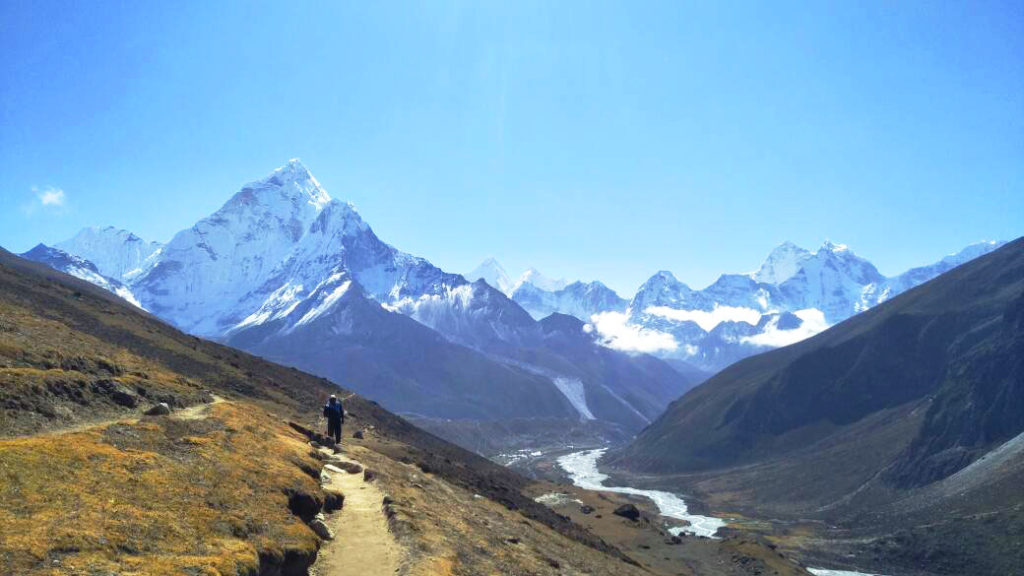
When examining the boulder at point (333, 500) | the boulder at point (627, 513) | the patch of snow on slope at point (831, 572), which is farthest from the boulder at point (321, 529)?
the patch of snow on slope at point (831, 572)

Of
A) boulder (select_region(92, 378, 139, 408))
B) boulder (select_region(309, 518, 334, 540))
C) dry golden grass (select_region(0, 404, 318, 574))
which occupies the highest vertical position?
boulder (select_region(92, 378, 139, 408))

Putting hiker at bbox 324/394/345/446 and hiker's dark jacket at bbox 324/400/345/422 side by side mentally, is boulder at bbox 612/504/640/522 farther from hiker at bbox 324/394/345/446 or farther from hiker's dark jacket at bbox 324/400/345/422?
hiker's dark jacket at bbox 324/400/345/422

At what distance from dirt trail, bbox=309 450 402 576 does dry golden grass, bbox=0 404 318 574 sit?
1.44m

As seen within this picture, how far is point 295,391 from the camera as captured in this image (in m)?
117

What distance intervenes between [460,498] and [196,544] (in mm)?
35046

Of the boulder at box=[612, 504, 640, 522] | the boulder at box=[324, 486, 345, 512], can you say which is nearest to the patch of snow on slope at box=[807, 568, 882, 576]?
the boulder at box=[612, 504, 640, 522]

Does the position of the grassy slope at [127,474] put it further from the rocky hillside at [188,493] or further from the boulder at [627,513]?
the boulder at [627,513]

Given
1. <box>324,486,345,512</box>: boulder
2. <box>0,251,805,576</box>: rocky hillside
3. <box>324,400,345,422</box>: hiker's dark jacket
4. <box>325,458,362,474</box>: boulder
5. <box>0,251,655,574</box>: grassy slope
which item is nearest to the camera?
<box>0,251,655,574</box>: grassy slope

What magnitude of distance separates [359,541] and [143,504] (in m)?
9.90

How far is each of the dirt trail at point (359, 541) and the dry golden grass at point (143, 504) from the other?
1440 mm

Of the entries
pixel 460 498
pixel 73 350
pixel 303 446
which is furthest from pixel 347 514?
pixel 73 350

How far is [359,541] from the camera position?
31422 mm

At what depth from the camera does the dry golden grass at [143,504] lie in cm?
2009

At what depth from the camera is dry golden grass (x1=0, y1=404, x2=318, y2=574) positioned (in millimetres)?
20094
